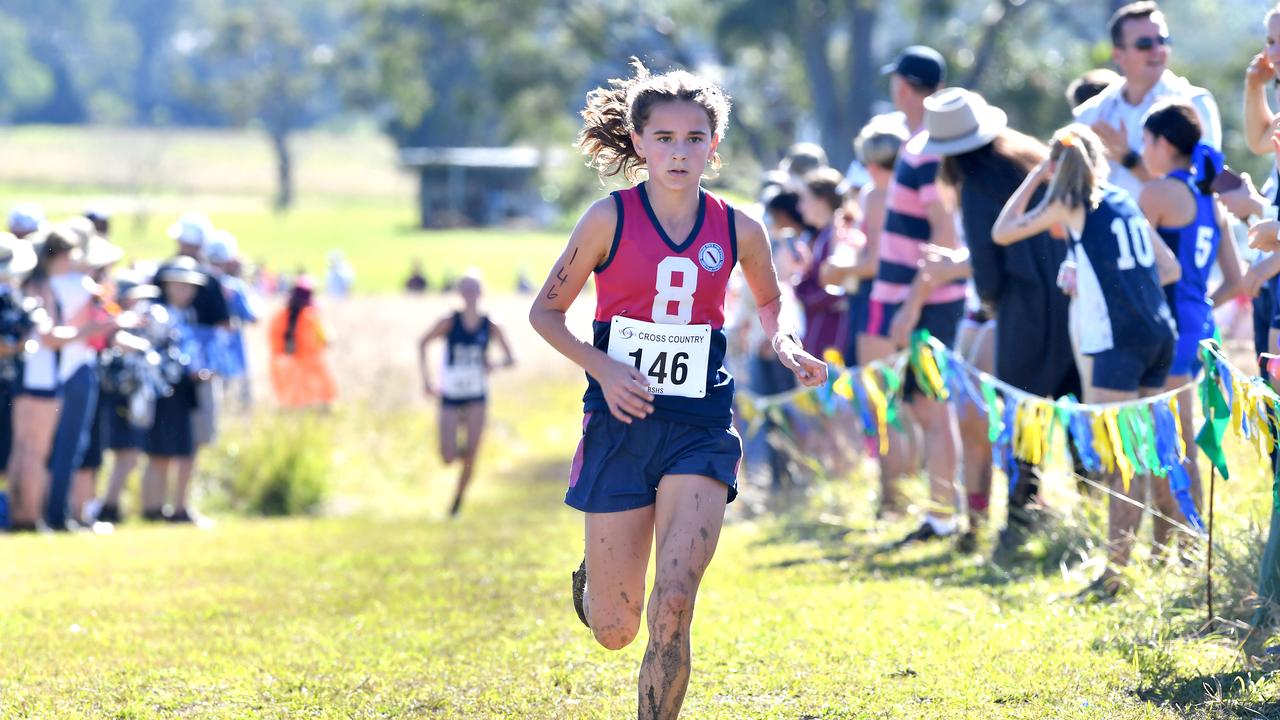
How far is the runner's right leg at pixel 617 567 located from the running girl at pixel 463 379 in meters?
9.38

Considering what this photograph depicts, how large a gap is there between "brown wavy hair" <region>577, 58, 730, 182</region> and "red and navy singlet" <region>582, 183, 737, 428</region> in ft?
1.03

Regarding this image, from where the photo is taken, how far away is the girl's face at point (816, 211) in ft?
38.7

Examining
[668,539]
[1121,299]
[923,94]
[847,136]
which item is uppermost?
[847,136]

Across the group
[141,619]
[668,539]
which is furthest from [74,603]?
[668,539]

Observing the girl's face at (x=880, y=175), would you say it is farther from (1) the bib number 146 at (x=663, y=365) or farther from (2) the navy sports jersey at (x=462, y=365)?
(2) the navy sports jersey at (x=462, y=365)

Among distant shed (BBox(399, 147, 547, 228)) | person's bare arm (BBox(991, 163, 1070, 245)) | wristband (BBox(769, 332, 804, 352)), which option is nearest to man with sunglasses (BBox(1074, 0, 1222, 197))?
person's bare arm (BBox(991, 163, 1070, 245))

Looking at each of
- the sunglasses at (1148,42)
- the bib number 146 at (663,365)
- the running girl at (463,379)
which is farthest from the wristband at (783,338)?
the running girl at (463,379)

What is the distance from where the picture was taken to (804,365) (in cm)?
532

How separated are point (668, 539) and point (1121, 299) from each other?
265 centimetres

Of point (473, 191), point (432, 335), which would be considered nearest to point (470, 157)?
point (473, 191)

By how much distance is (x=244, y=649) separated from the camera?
720 cm

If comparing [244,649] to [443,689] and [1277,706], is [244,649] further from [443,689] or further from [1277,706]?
[1277,706]

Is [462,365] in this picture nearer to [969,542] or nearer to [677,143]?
[969,542]

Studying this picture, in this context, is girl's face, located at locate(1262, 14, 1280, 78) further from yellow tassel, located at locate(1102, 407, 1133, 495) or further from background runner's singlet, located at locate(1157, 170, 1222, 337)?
yellow tassel, located at locate(1102, 407, 1133, 495)
